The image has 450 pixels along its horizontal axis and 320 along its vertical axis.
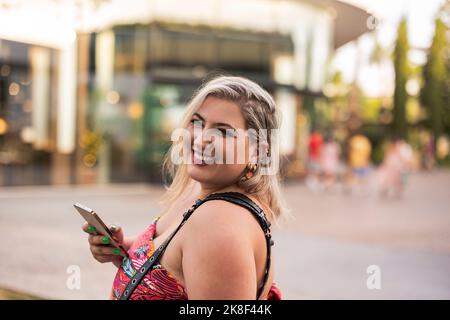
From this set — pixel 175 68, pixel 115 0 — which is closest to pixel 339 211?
pixel 175 68

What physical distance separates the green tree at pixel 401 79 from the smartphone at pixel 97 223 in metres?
26.6

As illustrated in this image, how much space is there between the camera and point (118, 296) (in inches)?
63.5

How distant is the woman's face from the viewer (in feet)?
4.74

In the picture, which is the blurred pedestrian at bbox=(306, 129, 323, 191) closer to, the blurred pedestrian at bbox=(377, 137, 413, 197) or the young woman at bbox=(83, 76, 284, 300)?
the blurred pedestrian at bbox=(377, 137, 413, 197)

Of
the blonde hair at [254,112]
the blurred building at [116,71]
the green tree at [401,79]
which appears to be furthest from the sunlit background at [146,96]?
the blonde hair at [254,112]

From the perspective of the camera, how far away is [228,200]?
53.6 inches

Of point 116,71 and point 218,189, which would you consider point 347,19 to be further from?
point 218,189

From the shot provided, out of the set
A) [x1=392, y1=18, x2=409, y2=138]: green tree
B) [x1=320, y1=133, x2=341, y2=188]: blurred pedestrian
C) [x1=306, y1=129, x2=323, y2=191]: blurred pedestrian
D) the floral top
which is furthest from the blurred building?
the floral top

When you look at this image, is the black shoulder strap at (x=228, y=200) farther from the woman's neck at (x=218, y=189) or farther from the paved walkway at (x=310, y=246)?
the paved walkway at (x=310, y=246)

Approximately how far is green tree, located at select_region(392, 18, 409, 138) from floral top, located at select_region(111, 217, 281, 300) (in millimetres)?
26736

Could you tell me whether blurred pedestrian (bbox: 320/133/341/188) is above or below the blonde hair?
below

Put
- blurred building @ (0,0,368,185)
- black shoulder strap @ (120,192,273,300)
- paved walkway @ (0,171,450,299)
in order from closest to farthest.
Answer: black shoulder strap @ (120,192,273,300) < paved walkway @ (0,171,450,299) < blurred building @ (0,0,368,185)

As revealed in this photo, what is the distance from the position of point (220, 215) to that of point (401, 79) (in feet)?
112

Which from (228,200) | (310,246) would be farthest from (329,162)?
(228,200)
